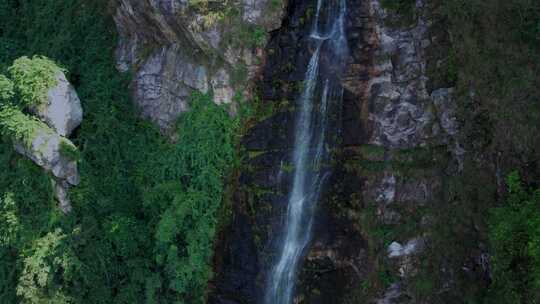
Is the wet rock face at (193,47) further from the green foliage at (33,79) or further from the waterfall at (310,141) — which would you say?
the green foliage at (33,79)

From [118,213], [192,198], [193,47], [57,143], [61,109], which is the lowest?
[118,213]

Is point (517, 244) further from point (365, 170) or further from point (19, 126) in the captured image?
point (19, 126)

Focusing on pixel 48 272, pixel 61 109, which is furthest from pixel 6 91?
pixel 48 272

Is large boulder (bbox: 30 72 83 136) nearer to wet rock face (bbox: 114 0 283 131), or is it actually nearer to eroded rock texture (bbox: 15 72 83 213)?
eroded rock texture (bbox: 15 72 83 213)

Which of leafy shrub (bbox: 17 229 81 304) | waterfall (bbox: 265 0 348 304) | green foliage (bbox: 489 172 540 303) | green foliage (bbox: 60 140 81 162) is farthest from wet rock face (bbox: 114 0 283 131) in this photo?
green foliage (bbox: 489 172 540 303)

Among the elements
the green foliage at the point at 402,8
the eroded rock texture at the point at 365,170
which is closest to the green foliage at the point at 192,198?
the eroded rock texture at the point at 365,170

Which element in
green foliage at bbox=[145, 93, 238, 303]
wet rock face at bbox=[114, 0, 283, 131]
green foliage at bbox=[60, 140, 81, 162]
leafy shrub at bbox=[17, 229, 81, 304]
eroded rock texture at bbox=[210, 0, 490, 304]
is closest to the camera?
eroded rock texture at bbox=[210, 0, 490, 304]

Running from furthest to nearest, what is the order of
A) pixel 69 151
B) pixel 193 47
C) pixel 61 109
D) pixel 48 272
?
pixel 193 47
pixel 61 109
pixel 69 151
pixel 48 272
